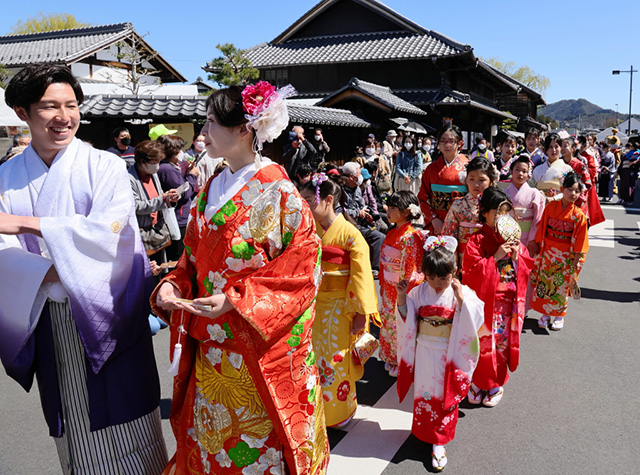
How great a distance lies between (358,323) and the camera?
3234 mm

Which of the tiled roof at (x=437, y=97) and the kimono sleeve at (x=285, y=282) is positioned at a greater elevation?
the tiled roof at (x=437, y=97)

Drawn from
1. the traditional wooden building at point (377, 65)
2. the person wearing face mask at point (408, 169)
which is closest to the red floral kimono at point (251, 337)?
the person wearing face mask at point (408, 169)

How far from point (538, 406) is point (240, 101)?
3.01m

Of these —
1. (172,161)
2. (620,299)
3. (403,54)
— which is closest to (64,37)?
(403,54)

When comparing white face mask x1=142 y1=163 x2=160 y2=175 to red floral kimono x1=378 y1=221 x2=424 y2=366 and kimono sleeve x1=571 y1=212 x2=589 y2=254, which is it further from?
kimono sleeve x1=571 y1=212 x2=589 y2=254

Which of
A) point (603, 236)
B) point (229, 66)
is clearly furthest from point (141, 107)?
point (229, 66)

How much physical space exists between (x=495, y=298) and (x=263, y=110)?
7.85ft

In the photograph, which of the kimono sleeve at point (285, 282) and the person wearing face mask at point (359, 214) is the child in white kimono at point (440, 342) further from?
the person wearing face mask at point (359, 214)

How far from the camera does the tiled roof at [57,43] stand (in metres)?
19.5

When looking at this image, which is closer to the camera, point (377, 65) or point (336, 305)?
point (336, 305)

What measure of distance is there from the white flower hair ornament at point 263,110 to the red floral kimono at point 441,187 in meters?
2.82

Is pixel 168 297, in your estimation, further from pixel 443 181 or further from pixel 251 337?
pixel 443 181

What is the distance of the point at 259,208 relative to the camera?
6.35ft

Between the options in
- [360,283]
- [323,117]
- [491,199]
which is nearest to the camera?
[360,283]
